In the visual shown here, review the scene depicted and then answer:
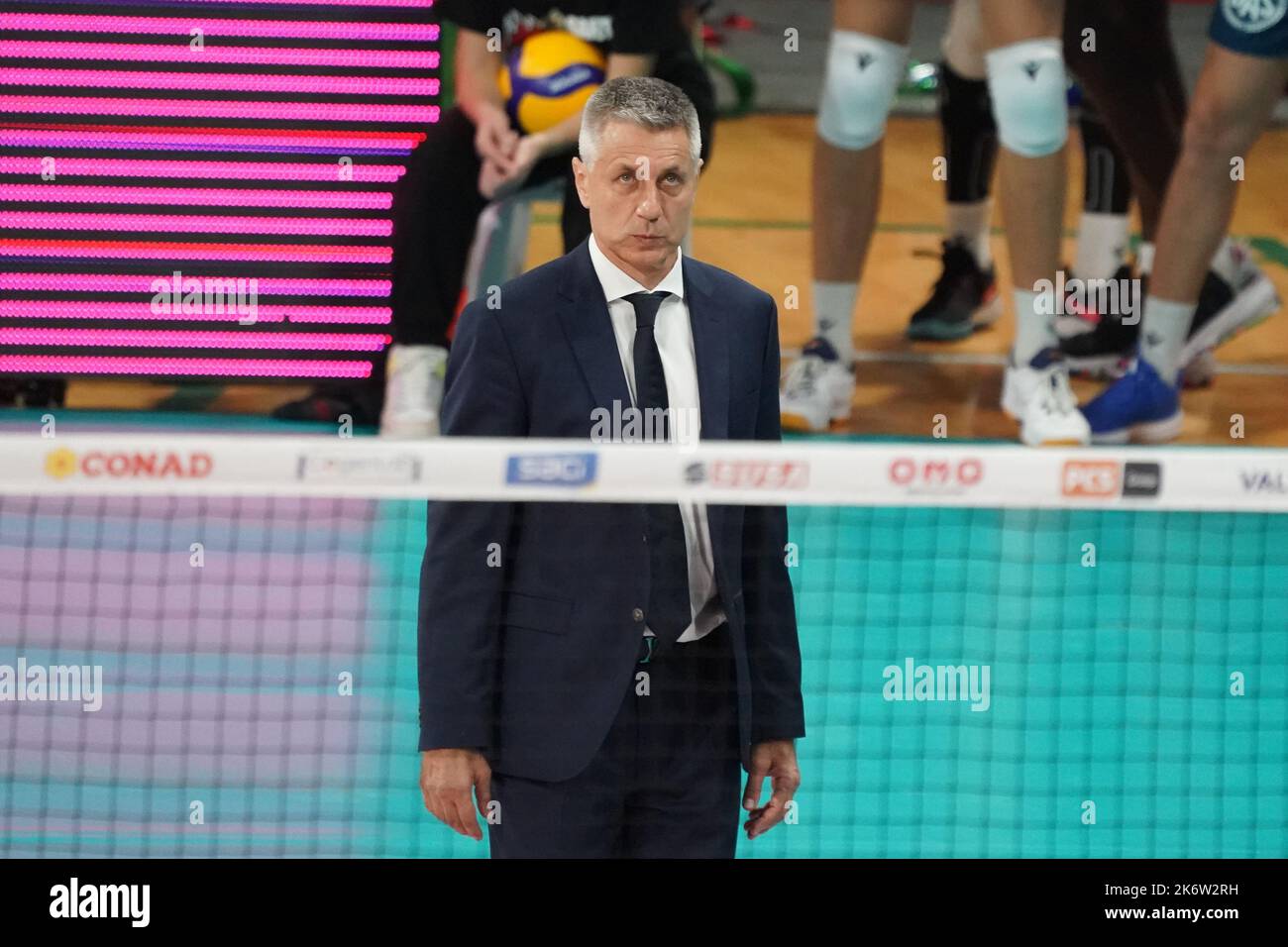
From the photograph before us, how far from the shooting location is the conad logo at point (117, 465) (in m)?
2.70

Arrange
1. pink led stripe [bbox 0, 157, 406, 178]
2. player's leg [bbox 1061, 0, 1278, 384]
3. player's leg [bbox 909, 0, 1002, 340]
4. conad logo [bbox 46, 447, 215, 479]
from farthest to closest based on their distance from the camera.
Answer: player's leg [bbox 909, 0, 1002, 340], player's leg [bbox 1061, 0, 1278, 384], pink led stripe [bbox 0, 157, 406, 178], conad logo [bbox 46, 447, 215, 479]

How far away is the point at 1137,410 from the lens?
5668 mm

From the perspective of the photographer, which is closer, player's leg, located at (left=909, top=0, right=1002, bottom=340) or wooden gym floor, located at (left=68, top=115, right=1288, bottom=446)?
wooden gym floor, located at (left=68, top=115, right=1288, bottom=446)

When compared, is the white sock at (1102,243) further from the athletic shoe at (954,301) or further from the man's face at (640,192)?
the man's face at (640,192)

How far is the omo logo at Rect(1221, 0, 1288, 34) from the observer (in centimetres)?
535

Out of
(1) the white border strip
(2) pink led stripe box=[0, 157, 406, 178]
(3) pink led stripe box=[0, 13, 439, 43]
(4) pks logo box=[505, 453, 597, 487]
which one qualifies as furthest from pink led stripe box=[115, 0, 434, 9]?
(4) pks logo box=[505, 453, 597, 487]

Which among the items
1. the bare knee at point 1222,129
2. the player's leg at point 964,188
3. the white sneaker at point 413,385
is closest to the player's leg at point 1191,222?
the bare knee at point 1222,129

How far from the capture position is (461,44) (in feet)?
18.0

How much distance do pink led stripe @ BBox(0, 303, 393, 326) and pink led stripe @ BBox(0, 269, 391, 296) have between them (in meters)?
0.04

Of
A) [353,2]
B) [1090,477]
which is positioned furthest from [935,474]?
[353,2]

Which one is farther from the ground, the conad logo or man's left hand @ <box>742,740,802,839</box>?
the conad logo

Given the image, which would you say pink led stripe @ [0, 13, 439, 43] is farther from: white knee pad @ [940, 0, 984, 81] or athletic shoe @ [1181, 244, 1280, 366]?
athletic shoe @ [1181, 244, 1280, 366]
